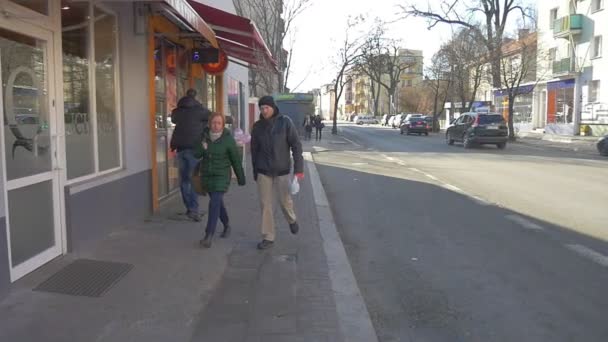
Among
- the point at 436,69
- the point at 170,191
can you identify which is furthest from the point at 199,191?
the point at 436,69

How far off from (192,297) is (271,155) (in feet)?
6.69

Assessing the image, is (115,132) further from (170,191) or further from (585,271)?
(585,271)

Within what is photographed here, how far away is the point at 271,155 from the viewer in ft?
20.5

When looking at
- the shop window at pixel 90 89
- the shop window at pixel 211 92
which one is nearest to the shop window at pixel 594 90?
the shop window at pixel 211 92

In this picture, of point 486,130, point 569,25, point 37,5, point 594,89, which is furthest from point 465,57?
point 37,5

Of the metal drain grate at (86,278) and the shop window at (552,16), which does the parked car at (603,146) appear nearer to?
the metal drain grate at (86,278)

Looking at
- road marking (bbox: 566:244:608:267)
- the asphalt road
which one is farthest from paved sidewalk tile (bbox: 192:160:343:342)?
road marking (bbox: 566:244:608:267)

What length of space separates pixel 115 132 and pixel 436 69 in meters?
43.6

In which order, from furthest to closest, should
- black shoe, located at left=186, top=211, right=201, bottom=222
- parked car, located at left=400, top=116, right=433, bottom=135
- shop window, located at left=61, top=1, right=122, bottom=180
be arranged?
parked car, located at left=400, top=116, right=433, bottom=135
black shoe, located at left=186, top=211, right=201, bottom=222
shop window, located at left=61, top=1, right=122, bottom=180

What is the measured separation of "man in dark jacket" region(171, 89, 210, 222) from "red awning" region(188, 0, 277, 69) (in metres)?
1.86

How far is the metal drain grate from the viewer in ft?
15.4

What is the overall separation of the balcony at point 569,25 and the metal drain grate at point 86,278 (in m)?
37.4

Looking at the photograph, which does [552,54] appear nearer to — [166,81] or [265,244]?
[166,81]

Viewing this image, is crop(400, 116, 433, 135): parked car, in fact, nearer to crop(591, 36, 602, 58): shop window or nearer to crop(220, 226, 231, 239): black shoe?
crop(591, 36, 602, 58): shop window
